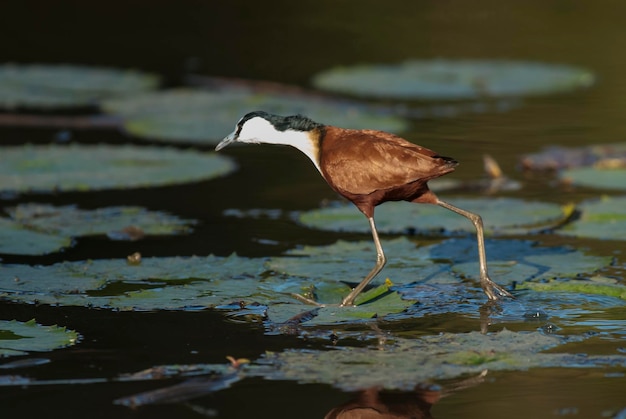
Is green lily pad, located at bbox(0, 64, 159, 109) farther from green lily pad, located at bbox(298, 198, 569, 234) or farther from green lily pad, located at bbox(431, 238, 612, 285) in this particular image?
green lily pad, located at bbox(431, 238, 612, 285)

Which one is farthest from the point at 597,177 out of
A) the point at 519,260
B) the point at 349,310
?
the point at 349,310

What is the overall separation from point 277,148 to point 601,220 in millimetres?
3890

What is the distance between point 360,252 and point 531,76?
687cm

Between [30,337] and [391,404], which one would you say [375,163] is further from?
[30,337]

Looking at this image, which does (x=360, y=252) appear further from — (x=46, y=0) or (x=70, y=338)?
(x=46, y=0)

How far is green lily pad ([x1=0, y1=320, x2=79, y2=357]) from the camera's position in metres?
5.27

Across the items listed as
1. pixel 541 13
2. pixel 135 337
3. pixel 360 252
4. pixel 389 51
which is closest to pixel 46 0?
pixel 389 51

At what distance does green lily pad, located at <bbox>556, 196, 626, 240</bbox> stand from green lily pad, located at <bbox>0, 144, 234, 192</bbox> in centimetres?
305

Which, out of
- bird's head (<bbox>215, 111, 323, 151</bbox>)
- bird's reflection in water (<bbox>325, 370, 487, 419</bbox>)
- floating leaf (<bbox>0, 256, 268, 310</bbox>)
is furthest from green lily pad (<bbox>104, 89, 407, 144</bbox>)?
bird's reflection in water (<bbox>325, 370, 487, 419</bbox>)

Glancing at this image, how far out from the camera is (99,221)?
788 centimetres

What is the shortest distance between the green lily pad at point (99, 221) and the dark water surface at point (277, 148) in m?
0.19

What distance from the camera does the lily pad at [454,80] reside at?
1277 centimetres

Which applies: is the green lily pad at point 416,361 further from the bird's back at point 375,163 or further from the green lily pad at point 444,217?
the green lily pad at point 444,217

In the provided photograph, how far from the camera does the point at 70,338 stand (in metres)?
5.41
